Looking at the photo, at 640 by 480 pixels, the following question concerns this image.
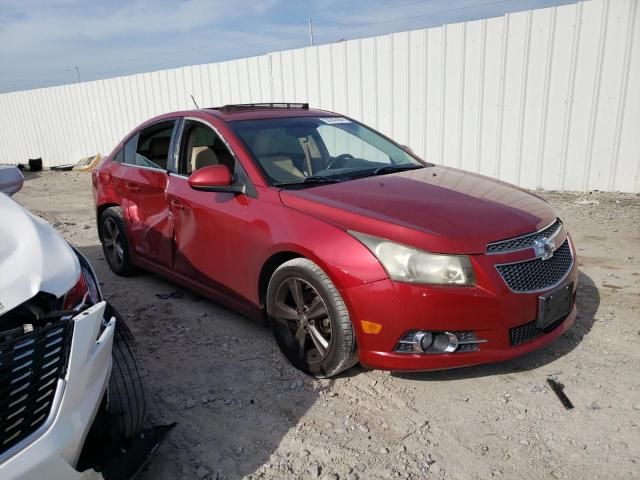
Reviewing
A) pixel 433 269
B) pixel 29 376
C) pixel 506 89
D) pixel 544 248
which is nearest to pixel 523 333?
pixel 544 248

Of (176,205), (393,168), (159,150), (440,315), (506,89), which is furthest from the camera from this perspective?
(506,89)

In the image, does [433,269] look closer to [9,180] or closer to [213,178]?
[213,178]

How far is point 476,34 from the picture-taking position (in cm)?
786

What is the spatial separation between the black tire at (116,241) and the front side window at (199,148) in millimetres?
1206

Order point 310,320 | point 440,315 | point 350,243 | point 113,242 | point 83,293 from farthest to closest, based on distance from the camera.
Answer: point 113,242 < point 310,320 < point 350,243 < point 440,315 < point 83,293

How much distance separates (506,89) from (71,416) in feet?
25.3

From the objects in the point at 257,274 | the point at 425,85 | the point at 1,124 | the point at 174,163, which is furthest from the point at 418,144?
the point at 1,124

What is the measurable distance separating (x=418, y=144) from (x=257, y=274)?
628 centimetres

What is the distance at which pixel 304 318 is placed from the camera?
9.87 ft

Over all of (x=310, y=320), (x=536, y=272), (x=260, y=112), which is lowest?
(x=310, y=320)

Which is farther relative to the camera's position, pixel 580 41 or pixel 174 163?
pixel 580 41

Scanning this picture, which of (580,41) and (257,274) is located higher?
(580,41)

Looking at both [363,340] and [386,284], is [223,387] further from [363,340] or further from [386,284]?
[386,284]

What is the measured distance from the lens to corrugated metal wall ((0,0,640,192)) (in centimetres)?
706
